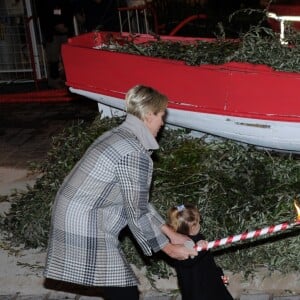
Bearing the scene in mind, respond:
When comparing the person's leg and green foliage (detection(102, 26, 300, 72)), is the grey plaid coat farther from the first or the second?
green foliage (detection(102, 26, 300, 72))

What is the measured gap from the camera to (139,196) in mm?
4059

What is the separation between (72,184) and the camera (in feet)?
13.9

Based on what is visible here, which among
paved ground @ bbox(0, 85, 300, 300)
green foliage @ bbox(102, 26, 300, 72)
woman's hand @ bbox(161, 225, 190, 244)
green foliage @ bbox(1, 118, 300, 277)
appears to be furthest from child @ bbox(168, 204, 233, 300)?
green foliage @ bbox(102, 26, 300, 72)

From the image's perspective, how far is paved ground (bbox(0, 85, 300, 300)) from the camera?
555 cm

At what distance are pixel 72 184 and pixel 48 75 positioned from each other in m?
9.25

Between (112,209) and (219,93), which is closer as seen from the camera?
(112,209)

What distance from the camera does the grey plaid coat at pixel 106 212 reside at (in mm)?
4066

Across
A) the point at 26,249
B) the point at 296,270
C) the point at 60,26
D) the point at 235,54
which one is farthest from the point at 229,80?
the point at 60,26

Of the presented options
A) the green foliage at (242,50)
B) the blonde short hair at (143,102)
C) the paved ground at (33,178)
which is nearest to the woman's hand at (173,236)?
the blonde short hair at (143,102)

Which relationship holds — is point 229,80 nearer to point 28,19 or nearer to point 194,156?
point 194,156

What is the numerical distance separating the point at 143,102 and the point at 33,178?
4.37 metres

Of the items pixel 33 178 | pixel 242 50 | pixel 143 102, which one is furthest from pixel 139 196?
pixel 33 178

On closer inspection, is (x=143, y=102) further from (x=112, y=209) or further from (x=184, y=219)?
(x=184, y=219)

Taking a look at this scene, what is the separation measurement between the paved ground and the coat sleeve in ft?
4.95
